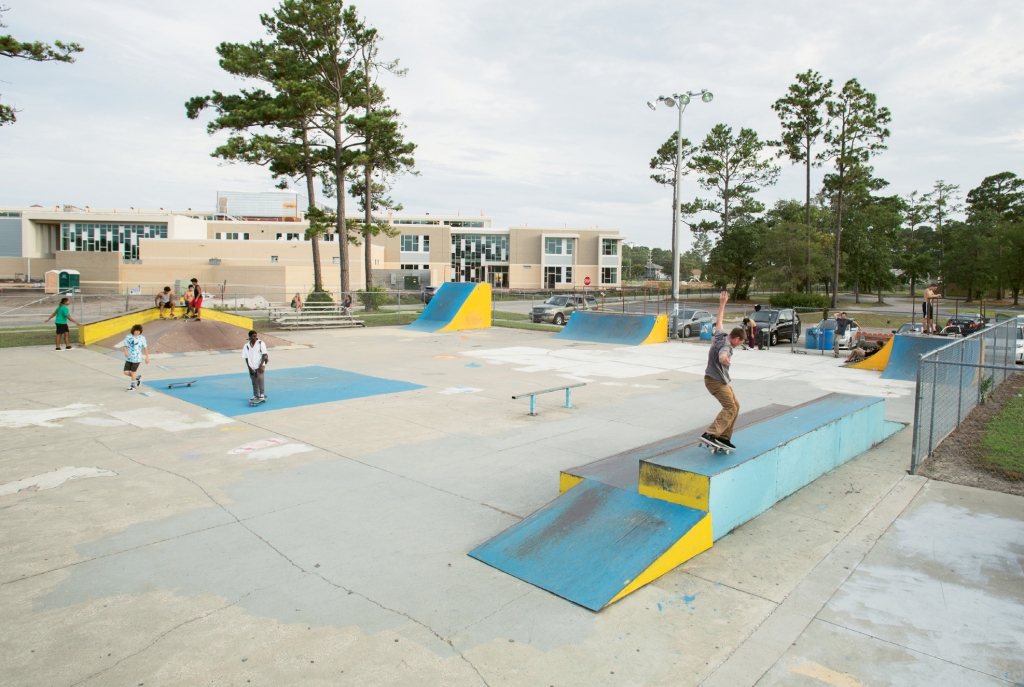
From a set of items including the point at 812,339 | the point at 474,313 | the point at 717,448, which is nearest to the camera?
the point at 717,448

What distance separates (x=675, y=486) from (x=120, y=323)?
2349cm

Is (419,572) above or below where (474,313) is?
below

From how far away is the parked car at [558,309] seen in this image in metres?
35.3

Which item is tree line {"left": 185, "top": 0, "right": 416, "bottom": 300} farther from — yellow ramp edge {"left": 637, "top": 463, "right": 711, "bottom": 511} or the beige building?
yellow ramp edge {"left": 637, "top": 463, "right": 711, "bottom": 511}

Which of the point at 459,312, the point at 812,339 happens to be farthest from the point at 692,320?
the point at 459,312

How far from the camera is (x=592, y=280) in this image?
259 feet

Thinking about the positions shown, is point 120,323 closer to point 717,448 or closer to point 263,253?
point 717,448

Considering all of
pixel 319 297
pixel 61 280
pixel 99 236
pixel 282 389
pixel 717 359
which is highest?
pixel 99 236

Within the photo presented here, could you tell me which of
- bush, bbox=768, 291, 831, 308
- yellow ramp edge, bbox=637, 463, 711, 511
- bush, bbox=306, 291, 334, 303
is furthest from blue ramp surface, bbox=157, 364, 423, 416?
bush, bbox=768, 291, 831, 308

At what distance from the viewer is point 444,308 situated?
3209cm

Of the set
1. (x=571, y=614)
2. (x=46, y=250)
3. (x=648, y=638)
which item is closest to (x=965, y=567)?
(x=648, y=638)

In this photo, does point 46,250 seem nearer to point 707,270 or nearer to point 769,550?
point 707,270

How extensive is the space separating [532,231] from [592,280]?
9.65 m

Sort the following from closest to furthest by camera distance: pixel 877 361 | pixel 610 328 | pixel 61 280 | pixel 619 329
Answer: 1. pixel 877 361
2. pixel 619 329
3. pixel 610 328
4. pixel 61 280
